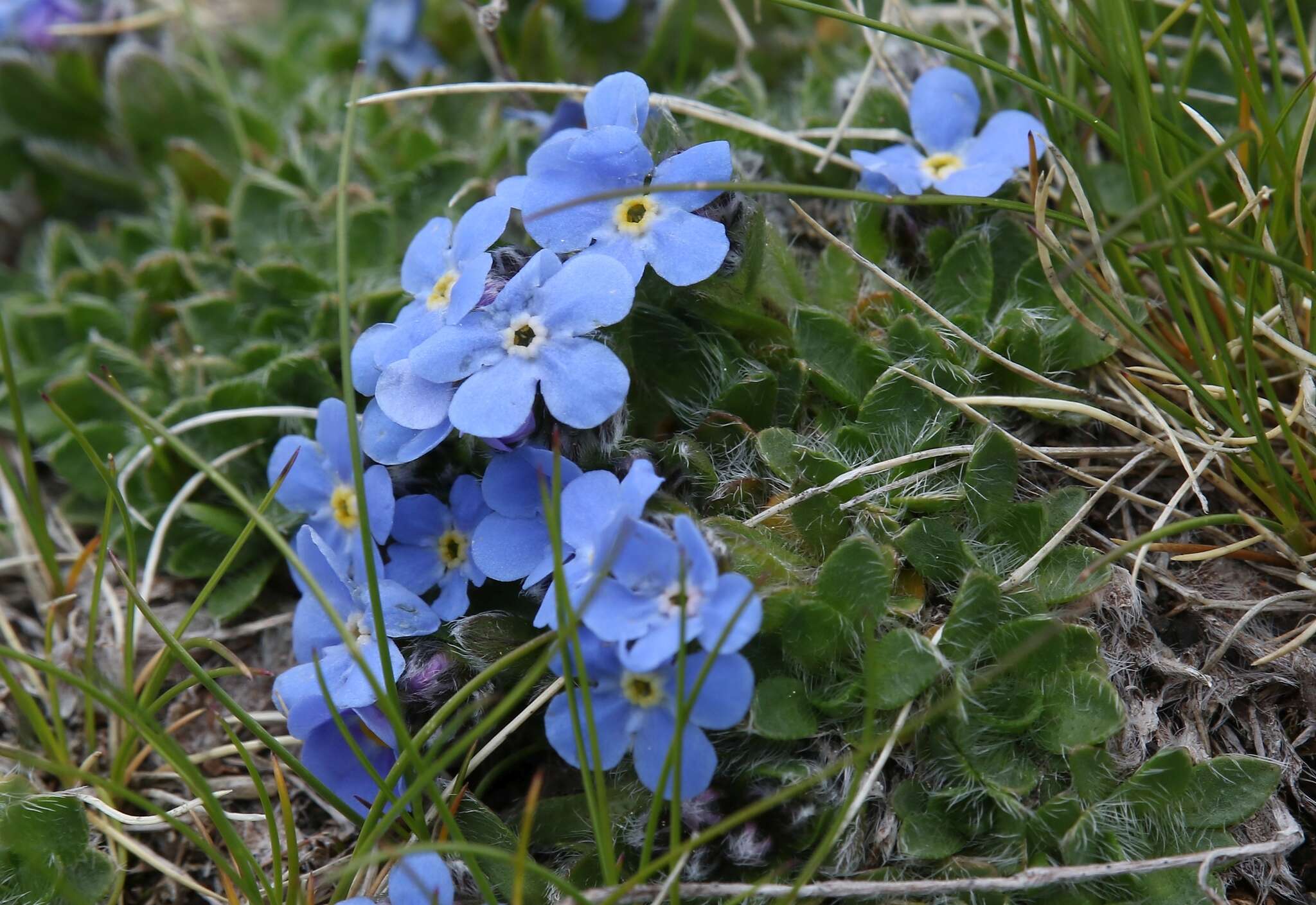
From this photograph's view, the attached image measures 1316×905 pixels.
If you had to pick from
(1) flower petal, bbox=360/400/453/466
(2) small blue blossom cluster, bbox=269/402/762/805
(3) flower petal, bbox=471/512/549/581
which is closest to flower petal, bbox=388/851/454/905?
(2) small blue blossom cluster, bbox=269/402/762/805

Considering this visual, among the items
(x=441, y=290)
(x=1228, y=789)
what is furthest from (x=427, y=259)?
(x=1228, y=789)

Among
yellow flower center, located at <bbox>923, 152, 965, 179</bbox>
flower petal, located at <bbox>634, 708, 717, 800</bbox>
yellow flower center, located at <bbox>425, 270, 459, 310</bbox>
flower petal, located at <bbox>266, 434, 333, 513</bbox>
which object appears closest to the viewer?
flower petal, located at <bbox>634, 708, 717, 800</bbox>

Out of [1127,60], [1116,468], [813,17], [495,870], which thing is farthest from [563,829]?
[813,17]

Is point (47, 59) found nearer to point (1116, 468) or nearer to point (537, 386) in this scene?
point (537, 386)

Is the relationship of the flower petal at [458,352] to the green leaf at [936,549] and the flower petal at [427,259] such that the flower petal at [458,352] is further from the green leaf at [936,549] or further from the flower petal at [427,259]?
the green leaf at [936,549]

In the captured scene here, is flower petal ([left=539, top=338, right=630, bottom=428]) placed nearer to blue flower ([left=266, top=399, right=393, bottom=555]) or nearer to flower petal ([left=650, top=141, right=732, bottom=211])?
flower petal ([left=650, top=141, right=732, bottom=211])

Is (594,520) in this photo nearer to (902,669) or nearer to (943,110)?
(902,669)
